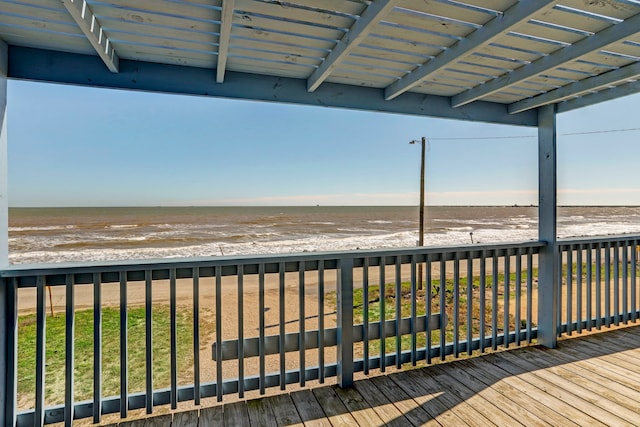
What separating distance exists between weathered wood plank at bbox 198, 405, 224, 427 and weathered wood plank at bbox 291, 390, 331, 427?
1.38 ft

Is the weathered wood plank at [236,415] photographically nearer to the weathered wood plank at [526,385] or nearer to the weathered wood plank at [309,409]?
the weathered wood plank at [309,409]

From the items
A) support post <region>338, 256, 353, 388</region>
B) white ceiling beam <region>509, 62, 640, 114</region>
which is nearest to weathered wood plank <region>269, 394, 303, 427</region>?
support post <region>338, 256, 353, 388</region>

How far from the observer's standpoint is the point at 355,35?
4.85ft

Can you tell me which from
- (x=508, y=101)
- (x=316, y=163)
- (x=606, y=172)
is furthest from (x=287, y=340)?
(x=316, y=163)

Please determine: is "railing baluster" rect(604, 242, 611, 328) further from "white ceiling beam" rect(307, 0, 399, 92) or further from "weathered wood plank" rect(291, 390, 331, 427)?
"white ceiling beam" rect(307, 0, 399, 92)

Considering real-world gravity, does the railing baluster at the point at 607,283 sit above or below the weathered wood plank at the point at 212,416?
above

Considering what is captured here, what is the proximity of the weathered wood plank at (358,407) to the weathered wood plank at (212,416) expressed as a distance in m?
0.70

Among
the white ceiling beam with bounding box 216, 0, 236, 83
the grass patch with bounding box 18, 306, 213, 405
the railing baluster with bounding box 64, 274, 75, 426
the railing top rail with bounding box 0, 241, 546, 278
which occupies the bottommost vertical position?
→ the grass patch with bounding box 18, 306, 213, 405

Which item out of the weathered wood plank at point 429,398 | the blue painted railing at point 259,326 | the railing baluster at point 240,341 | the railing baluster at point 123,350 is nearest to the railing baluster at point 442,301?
the blue painted railing at point 259,326

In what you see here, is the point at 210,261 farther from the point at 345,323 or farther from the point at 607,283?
the point at 607,283

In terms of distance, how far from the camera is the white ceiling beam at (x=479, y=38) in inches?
50.9

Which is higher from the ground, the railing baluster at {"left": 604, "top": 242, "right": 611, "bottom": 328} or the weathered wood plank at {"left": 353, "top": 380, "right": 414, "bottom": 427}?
the railing baluster at {"left": 604, "top": 242, "right": 611, "bottom": 328}

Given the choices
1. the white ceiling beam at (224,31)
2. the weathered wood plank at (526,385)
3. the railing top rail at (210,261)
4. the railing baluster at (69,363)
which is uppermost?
the white ceiling beam at (224,31)

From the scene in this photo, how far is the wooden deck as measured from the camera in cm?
179
